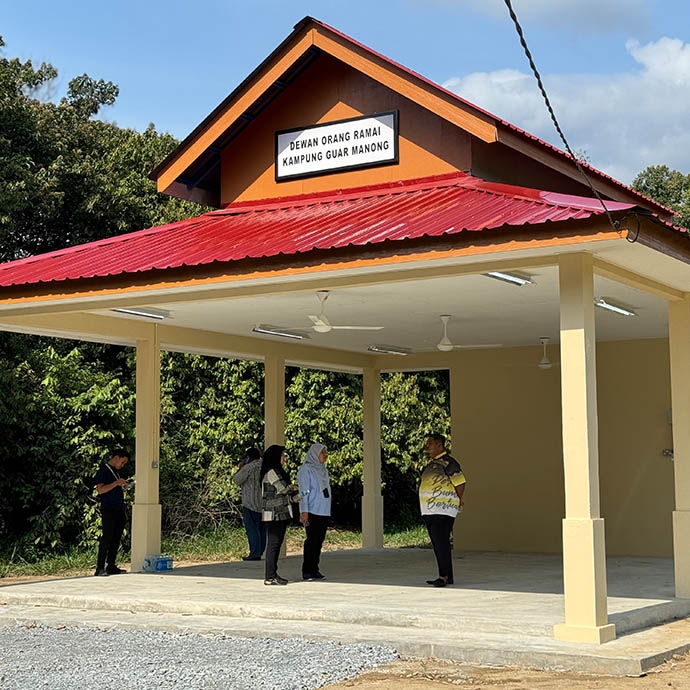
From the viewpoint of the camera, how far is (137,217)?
87.0ft

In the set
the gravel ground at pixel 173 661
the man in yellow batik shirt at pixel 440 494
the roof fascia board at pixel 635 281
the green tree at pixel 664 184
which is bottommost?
the gravel ground at pixel 173 661

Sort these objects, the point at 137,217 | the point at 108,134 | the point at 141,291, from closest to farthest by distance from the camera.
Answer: the point at 141,291, the point at 137,217, the point at 108,134

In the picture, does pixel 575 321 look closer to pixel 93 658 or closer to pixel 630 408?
pixel 93 658

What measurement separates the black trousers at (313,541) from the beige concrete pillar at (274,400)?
3.05 meters

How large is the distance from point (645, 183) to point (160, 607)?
29205mm

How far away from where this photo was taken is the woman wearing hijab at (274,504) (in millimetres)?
12609

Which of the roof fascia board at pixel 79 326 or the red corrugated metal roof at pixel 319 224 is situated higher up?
the red corrugated metal roof at pixel 319 224

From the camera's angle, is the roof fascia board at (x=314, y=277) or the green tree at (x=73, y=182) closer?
the roof fascia board at (x=314, y=277)

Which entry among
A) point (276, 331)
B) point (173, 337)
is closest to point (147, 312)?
point (173, 337)

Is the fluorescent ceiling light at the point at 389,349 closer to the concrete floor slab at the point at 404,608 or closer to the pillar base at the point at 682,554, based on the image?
the concrete floor slab at the point at 404,608

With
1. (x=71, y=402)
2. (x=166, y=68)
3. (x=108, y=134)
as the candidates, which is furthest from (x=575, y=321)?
(x=108, y=134)

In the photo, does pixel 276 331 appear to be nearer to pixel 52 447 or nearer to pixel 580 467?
pixel 52 447

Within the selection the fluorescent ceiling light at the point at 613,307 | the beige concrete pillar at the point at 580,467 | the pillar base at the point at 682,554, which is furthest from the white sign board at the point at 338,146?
the pillar base at the point at 682,554

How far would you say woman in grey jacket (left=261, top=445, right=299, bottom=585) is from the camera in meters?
12.6
